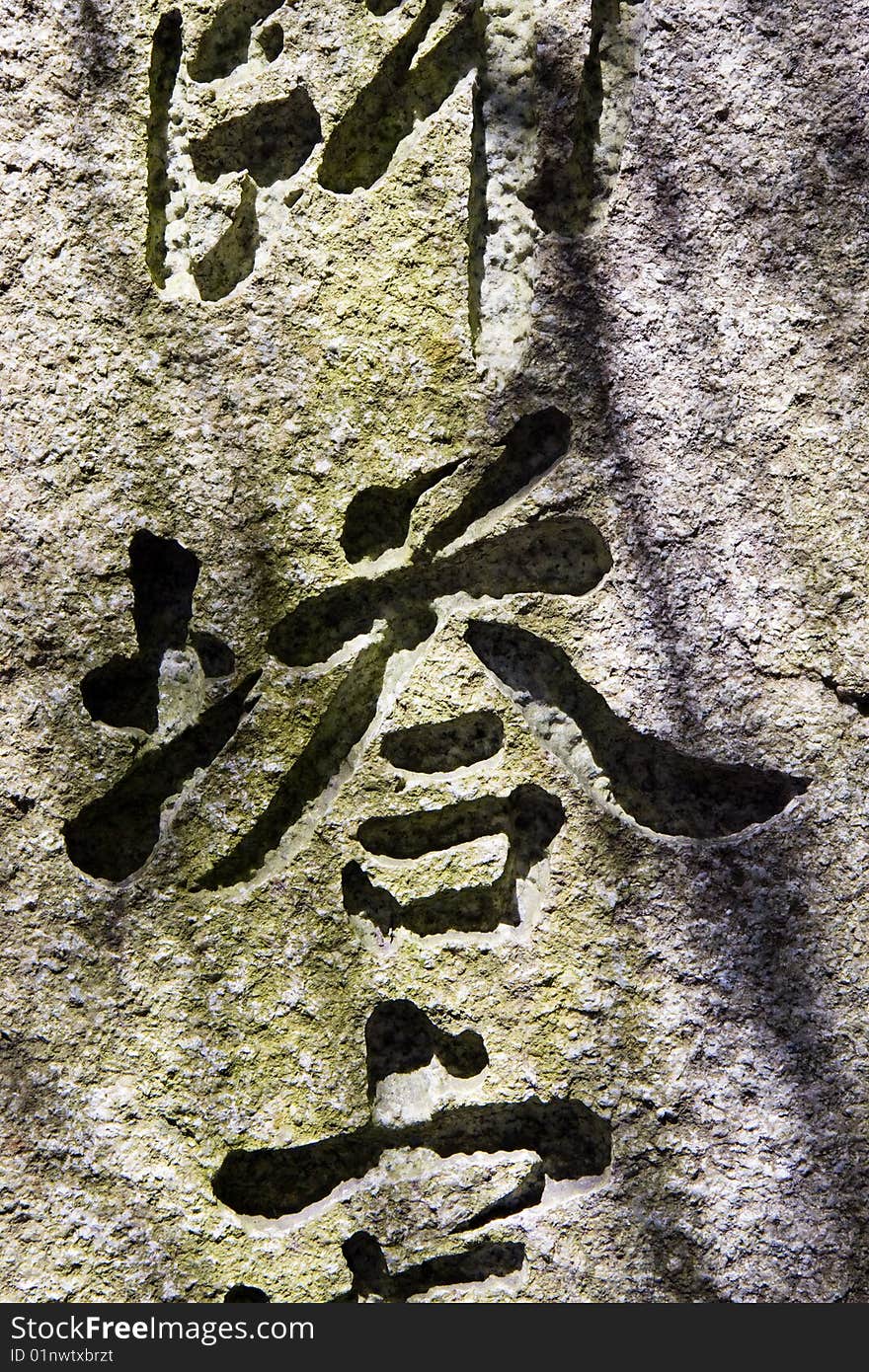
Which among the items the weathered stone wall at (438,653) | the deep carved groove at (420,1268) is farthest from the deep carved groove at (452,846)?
the deep carved groove at (420,1268)

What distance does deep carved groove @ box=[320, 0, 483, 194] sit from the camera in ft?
3.24

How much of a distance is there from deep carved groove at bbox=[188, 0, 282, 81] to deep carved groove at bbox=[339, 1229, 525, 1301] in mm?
1030

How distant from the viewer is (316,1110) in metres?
0.97

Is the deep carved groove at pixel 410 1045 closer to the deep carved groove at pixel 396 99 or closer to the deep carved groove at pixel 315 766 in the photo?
the deep carved groove at pixel 315 766

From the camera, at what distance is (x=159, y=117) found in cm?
100

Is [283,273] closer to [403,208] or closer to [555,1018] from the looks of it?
[403,208]

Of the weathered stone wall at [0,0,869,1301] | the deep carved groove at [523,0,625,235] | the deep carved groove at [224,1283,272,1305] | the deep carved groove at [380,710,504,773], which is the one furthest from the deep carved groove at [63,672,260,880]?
the deep carved groove at [523,0,625,235]

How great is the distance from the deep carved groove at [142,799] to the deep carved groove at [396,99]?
0.46m

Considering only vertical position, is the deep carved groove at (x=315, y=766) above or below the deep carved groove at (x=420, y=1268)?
above

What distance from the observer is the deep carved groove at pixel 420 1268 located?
3.18 ft

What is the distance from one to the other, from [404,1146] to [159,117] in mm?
934

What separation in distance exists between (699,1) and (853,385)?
359mm

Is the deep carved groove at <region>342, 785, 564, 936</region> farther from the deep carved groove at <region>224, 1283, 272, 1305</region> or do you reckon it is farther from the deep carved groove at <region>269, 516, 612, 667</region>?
the deep carved groove at <region>224, 1283, 272, 1305</region>

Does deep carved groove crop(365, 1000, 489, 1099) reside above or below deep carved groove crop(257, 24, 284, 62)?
below
